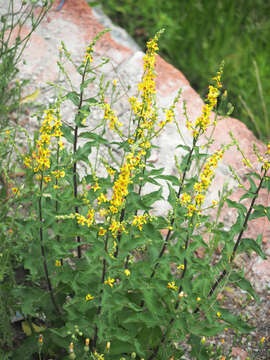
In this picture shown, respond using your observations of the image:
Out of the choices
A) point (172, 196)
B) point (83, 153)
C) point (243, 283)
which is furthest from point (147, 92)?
point (243, 283)

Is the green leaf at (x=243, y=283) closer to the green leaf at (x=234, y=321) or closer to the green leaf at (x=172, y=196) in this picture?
the green leaf at (x=234, y=321)

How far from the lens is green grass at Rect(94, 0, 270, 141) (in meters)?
5.31

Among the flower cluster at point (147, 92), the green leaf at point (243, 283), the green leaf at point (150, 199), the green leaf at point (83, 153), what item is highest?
the flower cluster at point (147, 92)

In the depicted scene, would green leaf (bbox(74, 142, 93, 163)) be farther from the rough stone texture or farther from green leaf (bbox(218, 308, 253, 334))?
the rough stone texture

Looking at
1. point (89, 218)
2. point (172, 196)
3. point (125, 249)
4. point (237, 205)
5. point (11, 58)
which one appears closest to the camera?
point (89, 218)

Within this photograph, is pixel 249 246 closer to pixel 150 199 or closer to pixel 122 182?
pixel 150 199

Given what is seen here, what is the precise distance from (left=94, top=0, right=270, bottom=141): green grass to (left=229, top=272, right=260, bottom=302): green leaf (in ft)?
9.61

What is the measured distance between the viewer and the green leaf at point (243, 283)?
2.41m

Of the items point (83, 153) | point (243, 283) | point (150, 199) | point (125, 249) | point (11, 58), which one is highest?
point (11, 58)

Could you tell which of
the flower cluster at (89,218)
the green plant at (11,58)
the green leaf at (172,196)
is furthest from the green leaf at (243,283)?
the green plant at (11,58)

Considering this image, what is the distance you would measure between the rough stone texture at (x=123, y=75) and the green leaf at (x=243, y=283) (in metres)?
1.24

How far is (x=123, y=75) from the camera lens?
439cm

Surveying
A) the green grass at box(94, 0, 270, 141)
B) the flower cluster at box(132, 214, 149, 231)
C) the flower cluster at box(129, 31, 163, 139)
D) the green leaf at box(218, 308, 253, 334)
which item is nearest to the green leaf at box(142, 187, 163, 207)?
the flower cluster at box(132, 214, 149, 231)

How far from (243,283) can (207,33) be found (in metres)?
3.95
